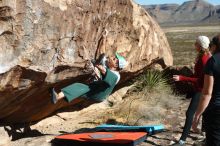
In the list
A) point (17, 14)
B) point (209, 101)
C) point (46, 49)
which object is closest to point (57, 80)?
point (46, 49)

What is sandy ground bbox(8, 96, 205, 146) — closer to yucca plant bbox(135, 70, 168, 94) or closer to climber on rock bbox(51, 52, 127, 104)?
yucca plant bbox(135, 70, 168, 94)

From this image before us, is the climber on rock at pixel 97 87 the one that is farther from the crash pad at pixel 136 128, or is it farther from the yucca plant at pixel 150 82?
the yucca plant at pixel 150 82

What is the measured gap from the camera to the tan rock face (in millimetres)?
6859

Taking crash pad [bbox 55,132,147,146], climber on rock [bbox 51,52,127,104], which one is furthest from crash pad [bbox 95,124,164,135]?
climber on rock [bbox 51,52,127,104]

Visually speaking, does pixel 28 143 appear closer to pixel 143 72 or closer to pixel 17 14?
pixel 17 14

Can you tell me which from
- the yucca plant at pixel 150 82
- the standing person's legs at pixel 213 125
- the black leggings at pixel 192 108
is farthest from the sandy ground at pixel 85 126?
the standing person's legs at pixel 213 125

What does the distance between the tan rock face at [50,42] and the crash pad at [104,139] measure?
36.4 inches

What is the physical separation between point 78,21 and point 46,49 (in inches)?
31.5

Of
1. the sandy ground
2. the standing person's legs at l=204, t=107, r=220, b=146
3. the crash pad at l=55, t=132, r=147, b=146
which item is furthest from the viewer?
the sandy ground

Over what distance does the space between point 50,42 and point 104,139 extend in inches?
65.0

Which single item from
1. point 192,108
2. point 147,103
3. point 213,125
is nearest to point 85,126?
point 147,103

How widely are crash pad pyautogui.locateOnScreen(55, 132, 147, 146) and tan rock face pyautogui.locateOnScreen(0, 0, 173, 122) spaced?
0.93 meters

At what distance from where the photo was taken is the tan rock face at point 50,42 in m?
6.86

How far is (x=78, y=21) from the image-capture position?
306 inches
